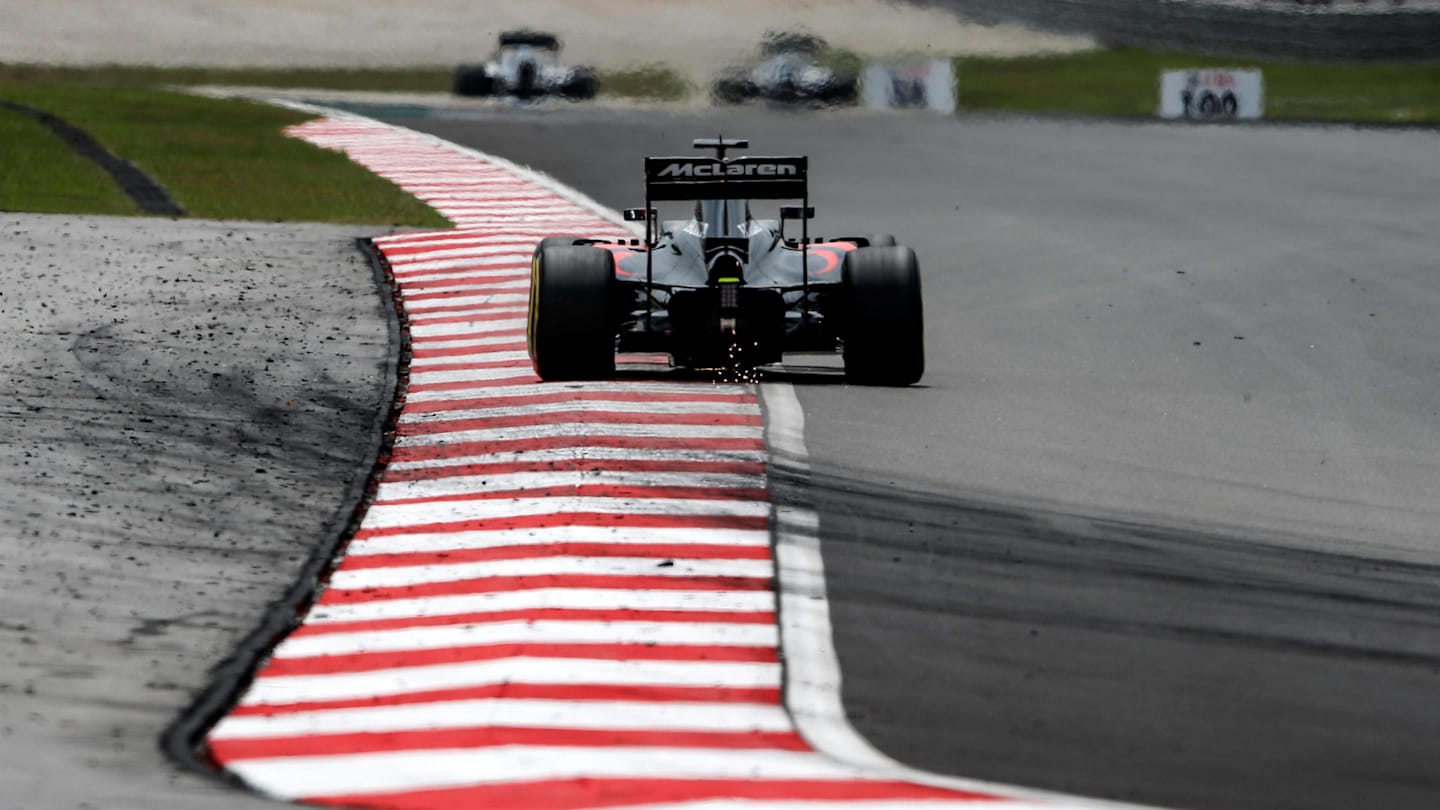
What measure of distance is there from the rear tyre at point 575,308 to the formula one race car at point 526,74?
26.5 meters

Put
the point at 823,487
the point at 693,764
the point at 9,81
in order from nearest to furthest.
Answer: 1. the point at 693,764
2. the point at 823,487
3. the point at 9,81

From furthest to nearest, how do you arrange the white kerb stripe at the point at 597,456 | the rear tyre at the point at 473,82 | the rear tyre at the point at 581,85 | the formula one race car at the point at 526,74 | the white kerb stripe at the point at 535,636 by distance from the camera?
the rear tyre at the point at 473,82 < the formula one race car at the point at 526,74 < the rear tyre at the point at 581,85 < the white kerb stripe at the point at 597,456 < the white kerb stripe at the point at 535,636

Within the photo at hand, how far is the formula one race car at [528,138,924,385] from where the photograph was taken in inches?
526

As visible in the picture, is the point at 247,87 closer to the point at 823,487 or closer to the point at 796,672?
the point at 823,487

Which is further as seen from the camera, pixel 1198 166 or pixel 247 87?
pixel 247 87

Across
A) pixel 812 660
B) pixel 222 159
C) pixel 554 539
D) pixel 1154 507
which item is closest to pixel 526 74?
pixel 222 159

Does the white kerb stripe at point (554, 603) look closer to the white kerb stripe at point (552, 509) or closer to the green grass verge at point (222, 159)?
the white kerb stripe at point (552, 509)

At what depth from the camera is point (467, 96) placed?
4166cm

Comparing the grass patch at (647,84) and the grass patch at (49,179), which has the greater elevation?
the grass patch at (647,84)

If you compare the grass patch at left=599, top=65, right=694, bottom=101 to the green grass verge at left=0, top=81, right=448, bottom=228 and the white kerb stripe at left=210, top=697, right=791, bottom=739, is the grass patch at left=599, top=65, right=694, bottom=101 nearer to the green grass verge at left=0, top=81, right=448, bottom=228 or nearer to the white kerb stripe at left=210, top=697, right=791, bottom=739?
the green grass verge at left=0, top=81, right=448, bottom=228

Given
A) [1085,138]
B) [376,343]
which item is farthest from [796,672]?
[1085,138]

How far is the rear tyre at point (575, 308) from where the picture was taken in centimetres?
1344

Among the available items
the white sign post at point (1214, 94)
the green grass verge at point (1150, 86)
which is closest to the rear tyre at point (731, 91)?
the green grass verge at point (1150, 86)

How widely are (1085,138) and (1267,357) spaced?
16.9 metres
